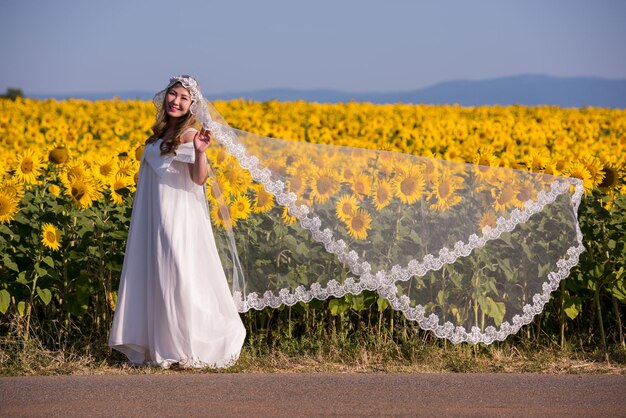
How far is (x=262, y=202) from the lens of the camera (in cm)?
733

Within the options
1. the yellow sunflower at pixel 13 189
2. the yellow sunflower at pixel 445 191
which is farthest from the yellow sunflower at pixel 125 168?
the yellow sunflower at pixel 445 191

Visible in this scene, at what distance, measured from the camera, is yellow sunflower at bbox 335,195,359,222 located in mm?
7187

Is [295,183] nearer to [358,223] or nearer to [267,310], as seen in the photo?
[358,223]

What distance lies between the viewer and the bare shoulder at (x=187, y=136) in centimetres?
683

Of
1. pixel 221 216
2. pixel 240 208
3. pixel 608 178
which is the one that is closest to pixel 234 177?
pixel 240 208

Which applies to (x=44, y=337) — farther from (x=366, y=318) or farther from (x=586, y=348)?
(x=586, y=348)

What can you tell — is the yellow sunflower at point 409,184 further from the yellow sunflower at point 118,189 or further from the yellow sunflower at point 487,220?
the yellow sunflower at point 118,189

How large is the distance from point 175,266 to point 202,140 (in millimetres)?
748

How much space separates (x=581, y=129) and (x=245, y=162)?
48.4ft

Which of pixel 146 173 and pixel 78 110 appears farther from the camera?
pixel 78 110

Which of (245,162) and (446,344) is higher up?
(245,162)

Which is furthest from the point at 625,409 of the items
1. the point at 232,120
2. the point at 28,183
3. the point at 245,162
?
the point at 232,120

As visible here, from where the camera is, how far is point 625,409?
231 inches

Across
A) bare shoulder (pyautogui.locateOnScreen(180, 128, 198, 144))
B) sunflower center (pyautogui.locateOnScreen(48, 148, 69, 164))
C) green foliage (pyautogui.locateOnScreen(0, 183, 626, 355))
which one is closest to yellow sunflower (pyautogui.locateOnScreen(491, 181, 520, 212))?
green foliage (pyautogui.locateOnScreen(0, 183, 626, 355))
